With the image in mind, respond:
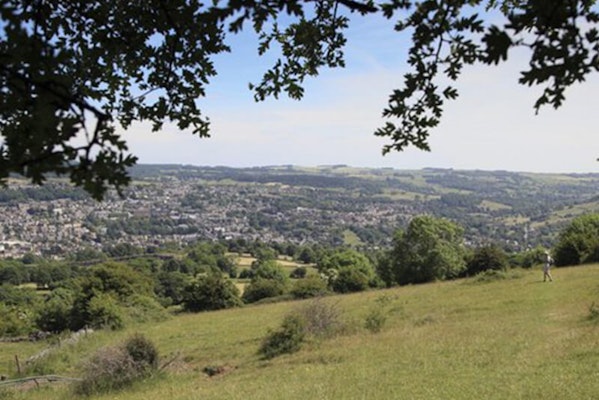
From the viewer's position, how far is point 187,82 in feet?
13.5

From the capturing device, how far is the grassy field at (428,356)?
11688 mm

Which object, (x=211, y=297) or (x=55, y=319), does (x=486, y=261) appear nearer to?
(x=211, y=297)

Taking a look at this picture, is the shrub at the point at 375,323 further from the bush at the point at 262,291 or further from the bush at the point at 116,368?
the bush at the point at 262,291

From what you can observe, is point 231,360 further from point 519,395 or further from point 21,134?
point 21,134

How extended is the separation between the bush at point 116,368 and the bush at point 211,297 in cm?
2867

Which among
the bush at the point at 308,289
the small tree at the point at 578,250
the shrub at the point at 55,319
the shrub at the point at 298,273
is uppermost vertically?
the small tree at the point at 578,250

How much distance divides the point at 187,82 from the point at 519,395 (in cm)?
960

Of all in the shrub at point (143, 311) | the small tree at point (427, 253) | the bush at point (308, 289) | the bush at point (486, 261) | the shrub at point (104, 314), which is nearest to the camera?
the shrub at point (104, 314)

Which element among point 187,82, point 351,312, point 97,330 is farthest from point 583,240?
point 187,82

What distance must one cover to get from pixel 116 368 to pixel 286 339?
634cm

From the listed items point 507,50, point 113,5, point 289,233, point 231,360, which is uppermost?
point 113,5

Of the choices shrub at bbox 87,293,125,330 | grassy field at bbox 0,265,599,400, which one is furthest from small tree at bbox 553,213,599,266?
shrub at bbox 87,293,125,330

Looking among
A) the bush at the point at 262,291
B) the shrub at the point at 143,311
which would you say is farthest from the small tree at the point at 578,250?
the shrub at the point at 143,311

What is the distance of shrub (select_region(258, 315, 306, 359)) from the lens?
19.6m
